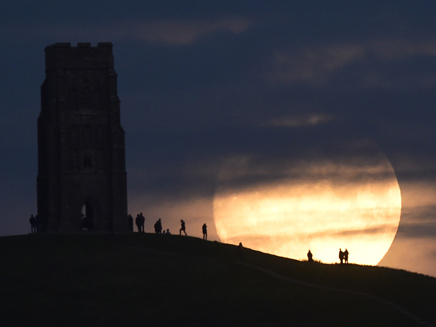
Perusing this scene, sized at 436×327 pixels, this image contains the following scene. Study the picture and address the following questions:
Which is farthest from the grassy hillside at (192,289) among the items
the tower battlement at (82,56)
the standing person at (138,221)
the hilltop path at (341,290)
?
the tower battlement at (82,56)

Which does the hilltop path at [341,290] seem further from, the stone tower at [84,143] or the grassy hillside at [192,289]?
the stone tower at [84,143]

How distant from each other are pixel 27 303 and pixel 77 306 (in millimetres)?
3642

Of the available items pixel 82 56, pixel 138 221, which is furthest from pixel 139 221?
pixel 82 56

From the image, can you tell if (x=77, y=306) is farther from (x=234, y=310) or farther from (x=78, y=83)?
(x=78, y=83)

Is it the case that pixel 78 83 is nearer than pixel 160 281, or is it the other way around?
pixel 160 281

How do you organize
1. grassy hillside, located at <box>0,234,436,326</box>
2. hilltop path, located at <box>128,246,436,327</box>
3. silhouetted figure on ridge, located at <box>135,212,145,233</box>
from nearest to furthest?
hilltop path, located at <box>128,246,436,327</box> → grassy hillside, located at <box>0,234,436,326</box> → silhouetted figure on ridge, located at <box>135,212,145,233</box>

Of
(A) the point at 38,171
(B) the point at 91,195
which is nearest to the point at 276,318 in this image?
(B) the point at 91,195

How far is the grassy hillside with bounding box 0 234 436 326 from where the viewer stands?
218 ft

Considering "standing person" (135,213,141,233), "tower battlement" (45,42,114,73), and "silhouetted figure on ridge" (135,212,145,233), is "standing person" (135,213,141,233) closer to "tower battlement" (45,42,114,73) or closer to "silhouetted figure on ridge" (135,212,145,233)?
"silhouetted figure on ridge" (135,212,145,233)

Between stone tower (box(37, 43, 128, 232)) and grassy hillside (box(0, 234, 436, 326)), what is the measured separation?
21750mm

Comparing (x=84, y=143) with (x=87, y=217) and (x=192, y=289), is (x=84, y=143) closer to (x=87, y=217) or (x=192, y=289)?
(x=87, y=217)

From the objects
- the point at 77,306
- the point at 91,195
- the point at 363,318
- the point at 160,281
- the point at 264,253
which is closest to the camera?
the point at 363,318

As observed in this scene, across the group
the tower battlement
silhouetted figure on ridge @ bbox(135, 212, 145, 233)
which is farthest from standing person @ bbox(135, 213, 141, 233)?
the tower battlement

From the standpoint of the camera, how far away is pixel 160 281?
77000 mm
